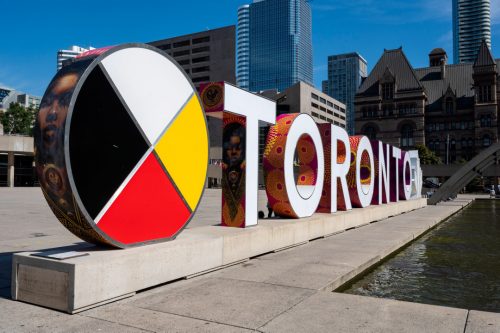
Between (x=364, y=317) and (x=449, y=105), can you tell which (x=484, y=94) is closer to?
(x=449, y=105)

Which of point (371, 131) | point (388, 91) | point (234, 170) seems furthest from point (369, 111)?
point (234, 170)

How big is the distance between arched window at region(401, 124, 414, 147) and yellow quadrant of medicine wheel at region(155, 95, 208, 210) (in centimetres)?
10689

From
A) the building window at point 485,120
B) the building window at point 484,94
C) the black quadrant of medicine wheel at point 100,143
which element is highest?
the building window at point 484,94

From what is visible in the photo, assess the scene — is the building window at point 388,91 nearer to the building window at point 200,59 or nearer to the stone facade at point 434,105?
the stone facade at point 434,105

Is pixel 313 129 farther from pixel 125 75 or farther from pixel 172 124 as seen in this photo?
pixel 125 75

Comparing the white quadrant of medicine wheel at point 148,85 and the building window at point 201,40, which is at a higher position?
the building window at point 201,40

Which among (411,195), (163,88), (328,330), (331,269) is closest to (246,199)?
(331,269)

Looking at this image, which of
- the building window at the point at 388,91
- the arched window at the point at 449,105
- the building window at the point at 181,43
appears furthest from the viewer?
the building window at the point at 181,43

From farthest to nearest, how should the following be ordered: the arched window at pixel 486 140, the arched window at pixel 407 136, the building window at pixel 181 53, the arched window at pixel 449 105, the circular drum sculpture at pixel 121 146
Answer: the building window at pixel 181 53, the arched window at pixel 407 136, the arched window at pixel 449 105, the arched window at pixel 486 140, the circular drum sculpture at pixel 121 146

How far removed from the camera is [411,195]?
29047mm

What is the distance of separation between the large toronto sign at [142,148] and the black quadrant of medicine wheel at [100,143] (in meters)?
0.01

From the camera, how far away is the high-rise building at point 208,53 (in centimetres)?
12381

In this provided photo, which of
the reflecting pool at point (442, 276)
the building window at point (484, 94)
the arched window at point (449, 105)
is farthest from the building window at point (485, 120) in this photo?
the reflecting pool at point (442, 276)

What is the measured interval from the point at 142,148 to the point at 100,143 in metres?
0.77
